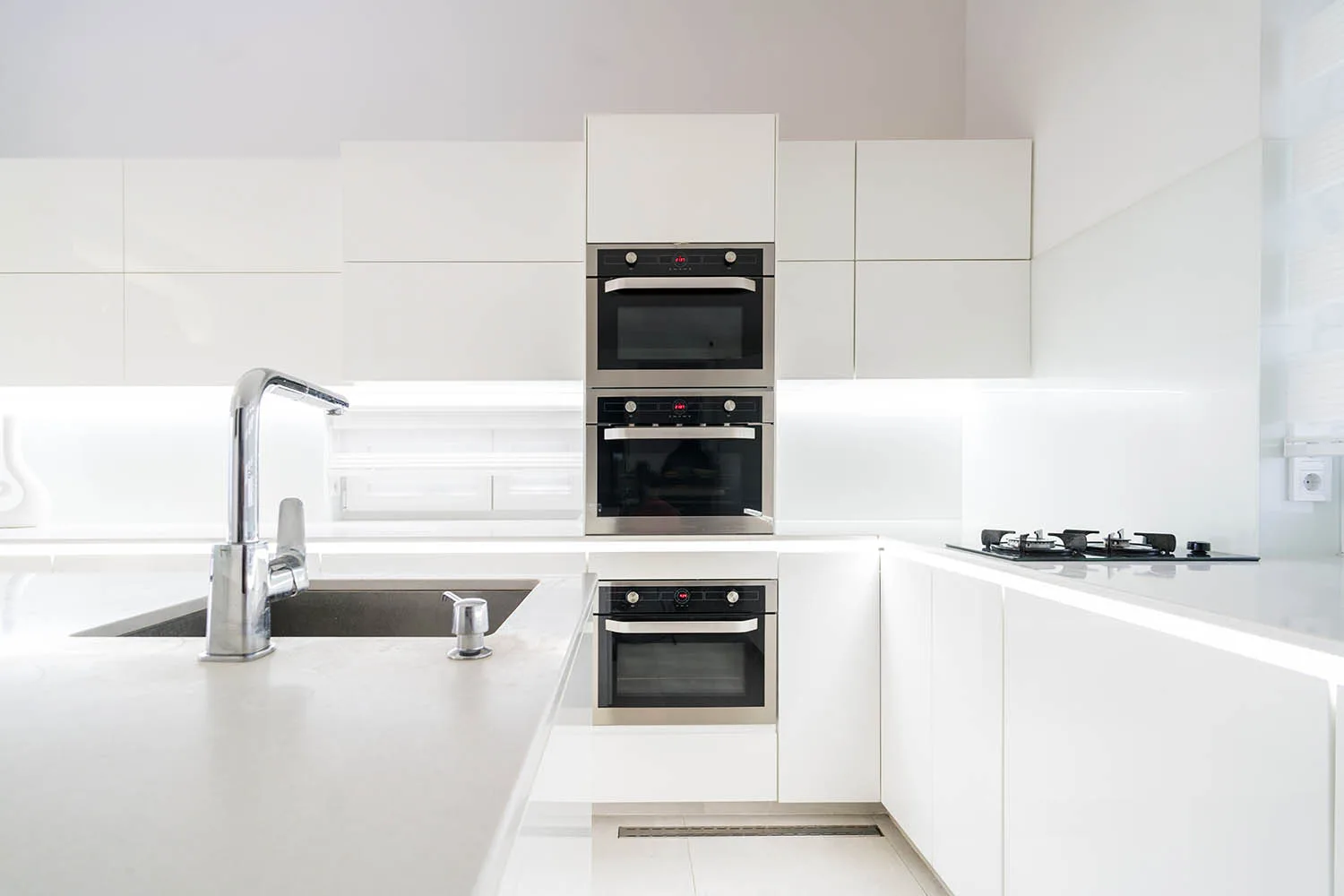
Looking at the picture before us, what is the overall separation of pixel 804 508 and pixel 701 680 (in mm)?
966

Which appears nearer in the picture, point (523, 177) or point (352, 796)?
point (352, 796)

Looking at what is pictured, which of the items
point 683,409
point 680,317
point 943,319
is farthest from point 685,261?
point 943,319

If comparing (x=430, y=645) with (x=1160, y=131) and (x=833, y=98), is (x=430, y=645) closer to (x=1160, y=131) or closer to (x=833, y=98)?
(x=1160, y=131)

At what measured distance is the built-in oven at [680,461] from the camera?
245 centimetres

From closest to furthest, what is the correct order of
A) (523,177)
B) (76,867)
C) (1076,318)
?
(76,867) < (1076,318) < (523,177)

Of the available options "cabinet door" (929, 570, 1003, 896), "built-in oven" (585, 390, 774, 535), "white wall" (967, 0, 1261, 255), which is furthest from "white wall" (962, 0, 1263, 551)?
"built-in oven" (585, 390, 774, 535)

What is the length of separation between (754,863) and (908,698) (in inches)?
25.8

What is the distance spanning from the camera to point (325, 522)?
3.00 meters

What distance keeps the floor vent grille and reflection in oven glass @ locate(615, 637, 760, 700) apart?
1.37ft

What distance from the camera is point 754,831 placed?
2.34m

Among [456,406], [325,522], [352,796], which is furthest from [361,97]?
[352,796]

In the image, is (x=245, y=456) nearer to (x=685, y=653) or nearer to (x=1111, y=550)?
(x=1111, y=550)

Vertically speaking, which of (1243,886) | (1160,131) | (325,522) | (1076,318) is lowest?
(1243,886)

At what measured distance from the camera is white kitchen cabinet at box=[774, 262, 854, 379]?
102 inches
